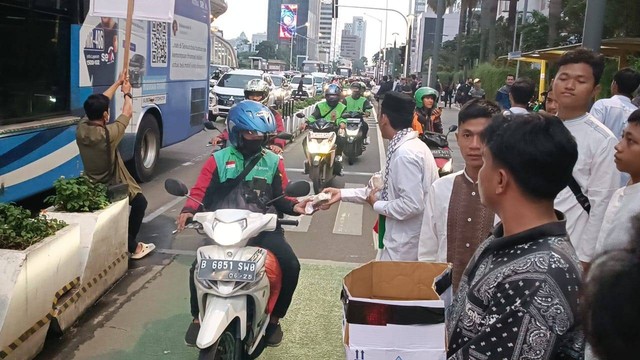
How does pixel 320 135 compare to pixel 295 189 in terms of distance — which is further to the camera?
pixel 320 135

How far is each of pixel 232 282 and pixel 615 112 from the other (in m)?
4.80

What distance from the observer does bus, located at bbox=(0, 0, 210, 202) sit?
707cm

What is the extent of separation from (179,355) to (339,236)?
13.0ft

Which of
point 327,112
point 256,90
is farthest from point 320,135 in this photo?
point 256,90

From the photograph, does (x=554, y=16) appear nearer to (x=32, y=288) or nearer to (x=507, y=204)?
(x=32, y=288)

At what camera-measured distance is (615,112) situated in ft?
21.9

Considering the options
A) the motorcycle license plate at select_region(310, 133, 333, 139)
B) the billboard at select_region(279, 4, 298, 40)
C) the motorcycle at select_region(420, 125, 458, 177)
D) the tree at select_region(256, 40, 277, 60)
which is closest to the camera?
the motorcycle at select_region(420, 125, 458, 177)

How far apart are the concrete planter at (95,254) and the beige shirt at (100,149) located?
33cm

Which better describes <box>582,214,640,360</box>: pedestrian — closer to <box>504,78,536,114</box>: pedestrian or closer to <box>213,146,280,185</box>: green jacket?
<box>213,146,280,185</box>: green jacket

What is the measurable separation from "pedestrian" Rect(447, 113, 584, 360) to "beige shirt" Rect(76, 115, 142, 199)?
4.57m

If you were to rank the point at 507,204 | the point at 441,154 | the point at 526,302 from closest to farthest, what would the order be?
the point at 526,302, the point at 507,204, the point at 441,154

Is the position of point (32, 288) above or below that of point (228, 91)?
below

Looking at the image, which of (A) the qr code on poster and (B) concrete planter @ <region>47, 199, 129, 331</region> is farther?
(A) the qr code on poster

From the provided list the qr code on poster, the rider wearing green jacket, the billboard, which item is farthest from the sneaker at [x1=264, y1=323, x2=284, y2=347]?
the billboard
